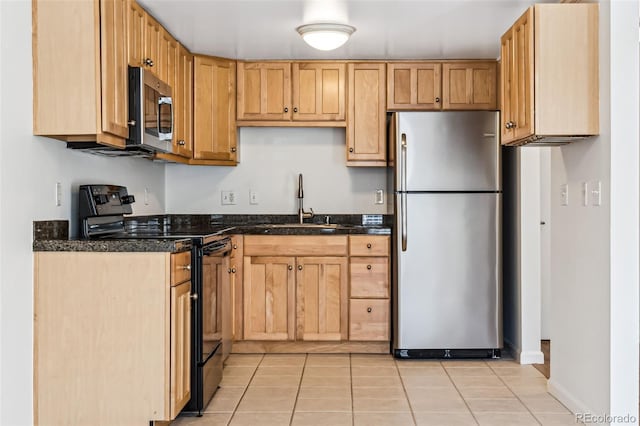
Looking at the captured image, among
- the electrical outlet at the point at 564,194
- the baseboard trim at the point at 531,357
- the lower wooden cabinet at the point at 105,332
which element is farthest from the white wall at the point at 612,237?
the lower wooden cabinet at the point at 105,332

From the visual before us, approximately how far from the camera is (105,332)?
2.73 meters

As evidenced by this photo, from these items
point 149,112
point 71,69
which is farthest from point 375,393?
point 71,69

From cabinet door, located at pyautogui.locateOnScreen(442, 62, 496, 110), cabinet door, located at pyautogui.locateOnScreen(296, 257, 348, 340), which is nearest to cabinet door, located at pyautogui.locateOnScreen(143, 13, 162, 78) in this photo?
cabinet door, located at pyautogui.locateOnScreen(296, 257, 348, 340)

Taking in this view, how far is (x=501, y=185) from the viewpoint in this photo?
14.3ft

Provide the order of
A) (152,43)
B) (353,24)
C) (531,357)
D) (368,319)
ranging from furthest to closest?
(368,319)
(531,357)
(353,24)
(152,43)

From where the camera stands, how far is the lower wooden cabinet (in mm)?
2732

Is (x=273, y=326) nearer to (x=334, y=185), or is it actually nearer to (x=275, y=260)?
(x=275, y=260)

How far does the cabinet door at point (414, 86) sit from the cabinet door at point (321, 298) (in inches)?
49.7

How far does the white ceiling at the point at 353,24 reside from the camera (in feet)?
11.3

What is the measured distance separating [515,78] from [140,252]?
2049 mm

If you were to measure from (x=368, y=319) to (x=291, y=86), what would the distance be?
1.82 metres

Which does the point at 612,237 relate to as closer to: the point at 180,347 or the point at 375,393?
the point at 375,393

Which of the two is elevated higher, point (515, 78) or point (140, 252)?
point (515, 78)

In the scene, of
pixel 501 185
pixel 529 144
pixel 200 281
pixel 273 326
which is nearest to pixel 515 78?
pixel 529 144
